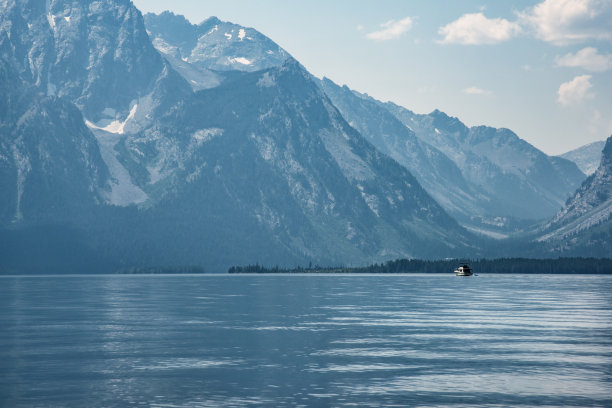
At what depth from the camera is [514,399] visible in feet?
276

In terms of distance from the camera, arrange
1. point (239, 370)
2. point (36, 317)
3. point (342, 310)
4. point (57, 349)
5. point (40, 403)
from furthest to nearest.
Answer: point (342, 310)
point (36, 317)
point (57, 349)
point (239, 370)
point (40, 403)

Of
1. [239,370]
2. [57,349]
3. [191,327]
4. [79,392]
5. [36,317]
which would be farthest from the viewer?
[36,317]

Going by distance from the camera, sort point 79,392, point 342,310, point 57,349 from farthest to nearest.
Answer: point 342,310, point 57,349, point 79,392

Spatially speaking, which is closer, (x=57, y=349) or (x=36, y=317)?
(x=57, y=349)

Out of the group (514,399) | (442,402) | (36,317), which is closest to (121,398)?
(442,402)

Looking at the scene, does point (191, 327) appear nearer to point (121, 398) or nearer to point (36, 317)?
point (36, 317)

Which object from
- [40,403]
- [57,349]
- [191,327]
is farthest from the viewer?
[191,327]

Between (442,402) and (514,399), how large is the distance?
7322 mm

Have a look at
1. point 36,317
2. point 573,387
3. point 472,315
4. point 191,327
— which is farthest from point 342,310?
point 573,387

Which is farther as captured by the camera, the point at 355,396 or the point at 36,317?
the point at 36,317

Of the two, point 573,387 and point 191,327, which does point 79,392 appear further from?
point 191,327

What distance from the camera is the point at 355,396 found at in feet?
280

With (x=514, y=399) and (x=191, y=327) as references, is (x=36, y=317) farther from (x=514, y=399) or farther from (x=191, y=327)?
(x=514, y=399)

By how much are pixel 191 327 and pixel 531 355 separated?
6301cm
